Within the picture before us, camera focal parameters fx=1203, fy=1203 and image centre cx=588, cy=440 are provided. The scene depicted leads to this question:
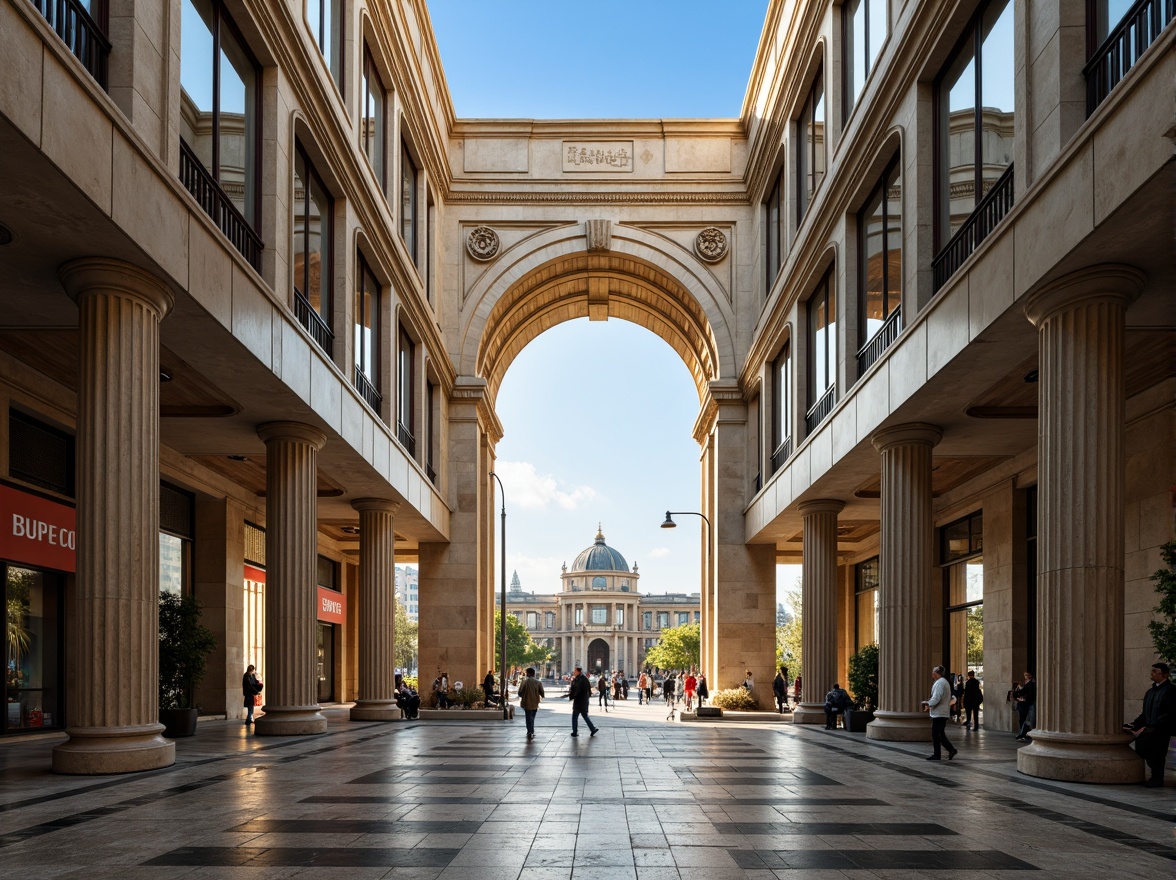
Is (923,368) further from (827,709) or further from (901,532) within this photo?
(827,709)

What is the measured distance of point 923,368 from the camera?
63.3ft

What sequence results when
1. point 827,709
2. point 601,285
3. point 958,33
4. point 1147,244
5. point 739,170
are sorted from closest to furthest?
1. point 1147,244
2. point 958,33
3. point 827,709
4. point 739,170
5. point 601,285

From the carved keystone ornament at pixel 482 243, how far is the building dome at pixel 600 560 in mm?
145006

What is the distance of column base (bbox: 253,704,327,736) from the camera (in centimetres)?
2388

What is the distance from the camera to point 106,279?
47.9 ft

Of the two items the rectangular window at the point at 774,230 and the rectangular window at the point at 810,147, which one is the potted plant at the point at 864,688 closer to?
the rectangular window at the point at 810,147

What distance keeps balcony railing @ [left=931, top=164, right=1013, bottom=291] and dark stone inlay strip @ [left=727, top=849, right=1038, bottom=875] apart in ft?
32.1

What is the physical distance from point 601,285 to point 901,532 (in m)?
25.6

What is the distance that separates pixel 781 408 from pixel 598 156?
1271cm

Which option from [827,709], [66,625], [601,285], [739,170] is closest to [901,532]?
[827,709]

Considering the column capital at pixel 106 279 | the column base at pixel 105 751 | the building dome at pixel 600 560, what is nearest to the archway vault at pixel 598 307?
the column capital at pixel 106 279

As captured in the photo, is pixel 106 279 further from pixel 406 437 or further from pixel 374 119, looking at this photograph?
pixel 406 437

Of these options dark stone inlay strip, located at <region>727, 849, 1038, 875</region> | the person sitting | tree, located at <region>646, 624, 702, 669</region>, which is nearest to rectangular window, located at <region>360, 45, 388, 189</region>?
the person sitting

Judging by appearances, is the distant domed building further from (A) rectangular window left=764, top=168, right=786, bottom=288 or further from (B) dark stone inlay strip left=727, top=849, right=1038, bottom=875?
(B) dark stone inlay strip left=727, top=849, right=1038, bottom=875
